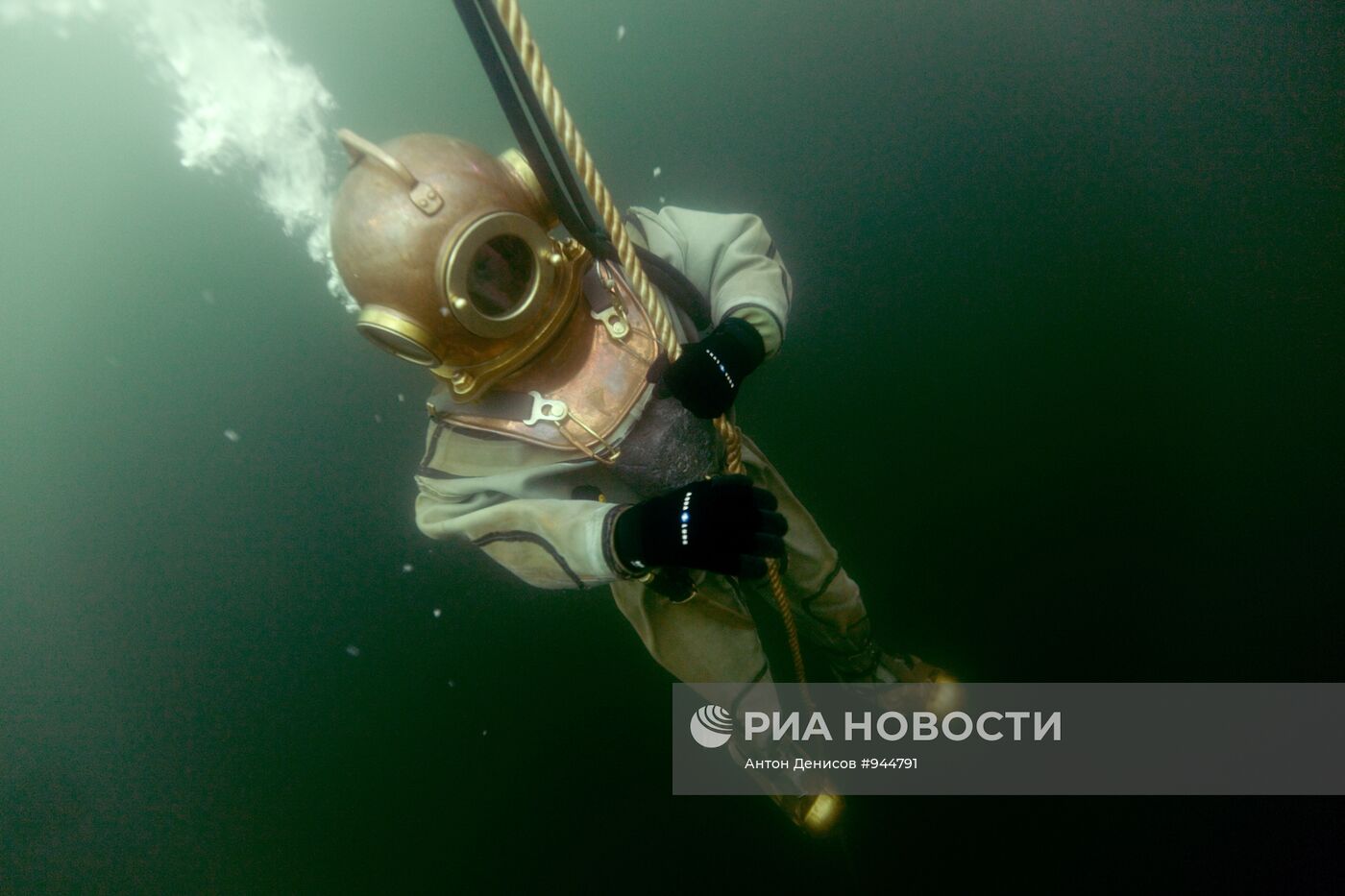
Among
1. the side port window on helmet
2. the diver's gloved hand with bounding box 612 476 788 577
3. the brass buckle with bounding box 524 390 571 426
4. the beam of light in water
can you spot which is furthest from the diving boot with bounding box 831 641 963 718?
the beam of light in water

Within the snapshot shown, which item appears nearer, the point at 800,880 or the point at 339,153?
the point at 339,153

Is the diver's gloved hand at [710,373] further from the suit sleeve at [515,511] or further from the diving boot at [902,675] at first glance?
the diving boot at [902,675]

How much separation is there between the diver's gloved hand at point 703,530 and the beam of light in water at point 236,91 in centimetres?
109

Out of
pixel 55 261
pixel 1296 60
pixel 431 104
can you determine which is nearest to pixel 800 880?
pixel 431 104

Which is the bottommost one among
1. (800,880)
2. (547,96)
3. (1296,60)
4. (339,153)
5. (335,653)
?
(800,880)

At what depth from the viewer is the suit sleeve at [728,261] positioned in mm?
973

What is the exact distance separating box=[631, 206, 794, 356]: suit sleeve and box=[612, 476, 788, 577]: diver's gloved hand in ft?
1.05

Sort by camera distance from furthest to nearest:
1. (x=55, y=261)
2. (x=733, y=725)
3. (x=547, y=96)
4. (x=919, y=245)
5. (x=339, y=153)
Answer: (x=919, y=245) < (x=339, y=153) < (x=55, y=261) < (x=733, y=725) < (x=547, y=96)

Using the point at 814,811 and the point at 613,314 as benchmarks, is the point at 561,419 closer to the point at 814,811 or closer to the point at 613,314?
the point at 613,314

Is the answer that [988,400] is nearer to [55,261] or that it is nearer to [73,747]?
[55,261]

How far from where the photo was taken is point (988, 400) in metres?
1.93

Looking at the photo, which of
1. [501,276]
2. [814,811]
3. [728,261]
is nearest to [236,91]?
[501,276]

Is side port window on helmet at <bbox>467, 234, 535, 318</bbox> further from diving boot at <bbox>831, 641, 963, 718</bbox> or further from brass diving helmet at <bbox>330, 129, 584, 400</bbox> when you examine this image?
diving boot at <bbox>831, 641, 963, 718</bbox>

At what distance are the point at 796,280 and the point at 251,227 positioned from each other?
175 cm
